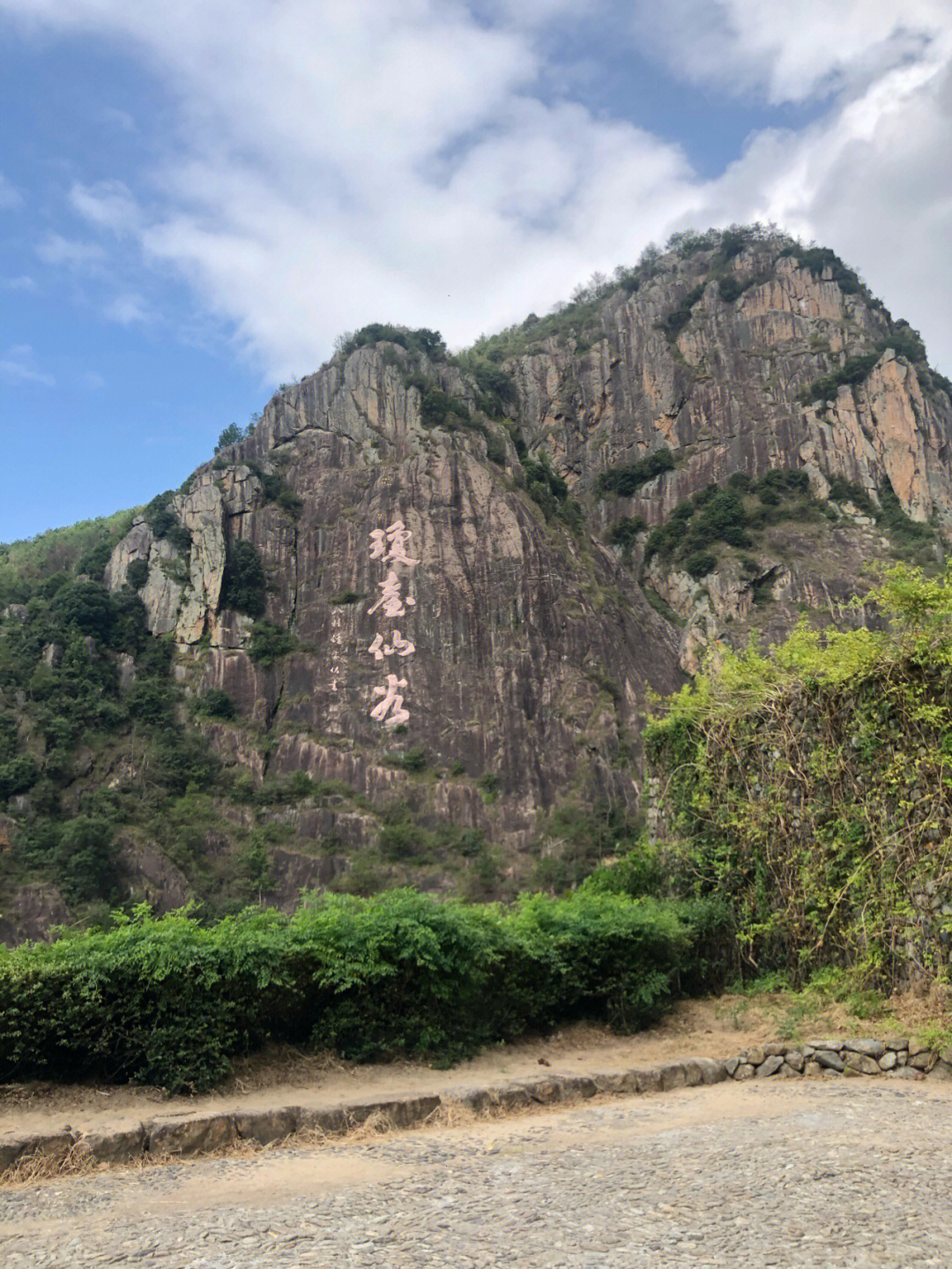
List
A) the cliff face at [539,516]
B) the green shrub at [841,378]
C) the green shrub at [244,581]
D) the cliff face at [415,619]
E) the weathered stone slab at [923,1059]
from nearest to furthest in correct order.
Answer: the weathered stone slab at [923,1059], the cliff face at [415,619], the cliff face at [539,516], the green shrub at [244,581], the green shrub at [841,378]

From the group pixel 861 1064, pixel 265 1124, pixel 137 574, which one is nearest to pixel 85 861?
pixel 137 574

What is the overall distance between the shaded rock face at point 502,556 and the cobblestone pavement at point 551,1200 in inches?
1384

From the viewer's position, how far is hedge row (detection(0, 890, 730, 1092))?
6.30 meters

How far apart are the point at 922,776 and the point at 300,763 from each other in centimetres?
3752

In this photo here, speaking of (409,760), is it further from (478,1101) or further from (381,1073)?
(478,1101)

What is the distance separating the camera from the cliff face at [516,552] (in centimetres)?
4153

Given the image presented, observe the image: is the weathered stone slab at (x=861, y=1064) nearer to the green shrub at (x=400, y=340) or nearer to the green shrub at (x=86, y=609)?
the green shrub at (x=86, y=609)

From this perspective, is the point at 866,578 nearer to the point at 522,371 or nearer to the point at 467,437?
the point at 467,437

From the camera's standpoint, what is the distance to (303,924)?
288 inches

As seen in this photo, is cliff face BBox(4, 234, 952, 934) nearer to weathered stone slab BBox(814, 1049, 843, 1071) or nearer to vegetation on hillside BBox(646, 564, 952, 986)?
vegetation on hillside BBox(646, 564, 952, 986)

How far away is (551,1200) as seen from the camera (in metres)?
4.22

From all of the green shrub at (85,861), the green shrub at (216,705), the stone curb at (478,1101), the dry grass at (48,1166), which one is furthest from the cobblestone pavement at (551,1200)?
the green shrub at (216,705)

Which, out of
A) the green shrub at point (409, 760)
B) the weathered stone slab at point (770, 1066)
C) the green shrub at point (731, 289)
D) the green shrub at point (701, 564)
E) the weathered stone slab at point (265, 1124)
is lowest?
the weathered stone slab at point (770, 1066)

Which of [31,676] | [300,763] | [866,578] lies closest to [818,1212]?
[300,763]
